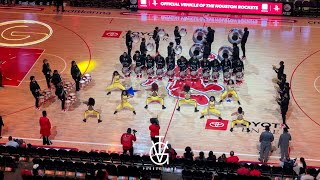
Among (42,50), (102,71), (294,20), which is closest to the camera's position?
(102,71)

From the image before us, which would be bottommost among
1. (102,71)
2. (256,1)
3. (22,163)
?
(22,163)

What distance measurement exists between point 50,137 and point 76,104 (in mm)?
2867

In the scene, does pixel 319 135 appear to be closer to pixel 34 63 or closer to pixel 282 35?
pixel 282 35

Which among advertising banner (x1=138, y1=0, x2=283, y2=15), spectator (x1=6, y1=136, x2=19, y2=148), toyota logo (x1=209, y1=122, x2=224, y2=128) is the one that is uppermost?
advertising banner (x1=138, y1=0, x2=283, y2=15)

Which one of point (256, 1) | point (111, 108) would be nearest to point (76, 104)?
point (111, 108)

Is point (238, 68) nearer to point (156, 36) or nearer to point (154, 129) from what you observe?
point (156, 36)

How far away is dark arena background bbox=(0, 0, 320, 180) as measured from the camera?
2647cm

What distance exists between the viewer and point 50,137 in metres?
30.3

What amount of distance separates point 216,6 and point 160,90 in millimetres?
10294

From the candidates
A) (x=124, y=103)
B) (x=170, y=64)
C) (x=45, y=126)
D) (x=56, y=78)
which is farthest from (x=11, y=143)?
(x=170, y=64)

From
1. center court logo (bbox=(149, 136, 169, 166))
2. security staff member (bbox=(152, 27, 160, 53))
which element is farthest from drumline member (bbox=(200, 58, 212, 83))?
center court logo (bbox=(149, 136, 169, 166))

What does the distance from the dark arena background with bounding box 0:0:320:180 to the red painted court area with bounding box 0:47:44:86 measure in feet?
0.27

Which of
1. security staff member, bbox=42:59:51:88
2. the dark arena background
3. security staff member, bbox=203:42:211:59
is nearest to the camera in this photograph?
the dark arena background

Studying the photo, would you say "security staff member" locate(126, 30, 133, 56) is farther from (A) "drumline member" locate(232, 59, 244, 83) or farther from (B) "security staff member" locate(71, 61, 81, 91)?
(A) "drumline member" locate(232, 59, 244, 83)
